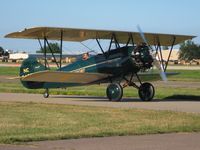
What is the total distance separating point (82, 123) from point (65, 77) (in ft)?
34.4

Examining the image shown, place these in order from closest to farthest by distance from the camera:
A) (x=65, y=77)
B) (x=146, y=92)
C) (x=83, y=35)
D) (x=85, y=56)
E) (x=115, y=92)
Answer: (x=115, y=92), (x=65, y=77), (x=146, y=92), (x=85, y=56), (x=83, y=35)

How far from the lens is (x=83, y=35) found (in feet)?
83.1

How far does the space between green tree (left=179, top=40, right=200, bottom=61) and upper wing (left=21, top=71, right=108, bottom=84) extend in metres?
154

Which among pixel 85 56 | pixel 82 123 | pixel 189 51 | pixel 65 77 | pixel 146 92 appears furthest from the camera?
pixel 189 51

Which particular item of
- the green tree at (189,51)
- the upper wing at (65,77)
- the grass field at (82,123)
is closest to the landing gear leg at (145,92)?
the upper wing at (65,77)

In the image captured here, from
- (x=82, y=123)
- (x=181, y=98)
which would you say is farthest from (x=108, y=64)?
(x=82, y=123)

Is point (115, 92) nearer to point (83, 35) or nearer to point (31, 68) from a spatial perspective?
point (83, 35)

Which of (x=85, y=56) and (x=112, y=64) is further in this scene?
(x=85, y=56)

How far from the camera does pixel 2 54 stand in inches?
6826

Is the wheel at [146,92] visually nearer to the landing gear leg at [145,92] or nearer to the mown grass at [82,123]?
the landing gear leg at [145,92]

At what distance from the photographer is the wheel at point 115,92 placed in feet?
74.6

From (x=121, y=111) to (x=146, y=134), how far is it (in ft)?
16.8

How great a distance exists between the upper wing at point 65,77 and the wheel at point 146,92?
5.72 feet

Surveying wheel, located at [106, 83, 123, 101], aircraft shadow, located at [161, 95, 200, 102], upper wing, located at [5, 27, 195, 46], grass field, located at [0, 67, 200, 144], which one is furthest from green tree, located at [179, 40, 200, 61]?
grass field, located at [0, 67, 200, 144]
